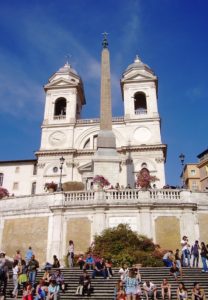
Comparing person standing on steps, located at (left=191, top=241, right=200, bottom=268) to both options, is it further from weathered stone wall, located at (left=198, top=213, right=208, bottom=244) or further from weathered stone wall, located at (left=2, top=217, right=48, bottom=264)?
weathered stone wall, located at (left=2, top=217, right=48, bottom=264)

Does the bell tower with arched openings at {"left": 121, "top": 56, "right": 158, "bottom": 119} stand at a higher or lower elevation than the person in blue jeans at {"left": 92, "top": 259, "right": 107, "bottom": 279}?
higher

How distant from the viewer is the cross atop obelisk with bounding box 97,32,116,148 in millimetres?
36219

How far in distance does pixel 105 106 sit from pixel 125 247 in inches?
793

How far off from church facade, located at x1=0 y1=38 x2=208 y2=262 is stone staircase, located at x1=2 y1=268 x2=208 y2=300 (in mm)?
6360

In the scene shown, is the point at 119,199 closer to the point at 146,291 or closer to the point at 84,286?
the point at 84,286

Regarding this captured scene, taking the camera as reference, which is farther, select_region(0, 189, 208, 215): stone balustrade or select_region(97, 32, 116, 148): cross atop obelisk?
select_region(97, 32, 116, 148): cross atop obelisk

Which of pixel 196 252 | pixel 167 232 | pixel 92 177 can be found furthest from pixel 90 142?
pixel 196 252

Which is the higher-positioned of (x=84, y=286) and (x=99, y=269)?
(x=99, y=269)

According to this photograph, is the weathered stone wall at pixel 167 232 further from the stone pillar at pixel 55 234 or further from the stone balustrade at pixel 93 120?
the stone balustrade at pixel 93 120

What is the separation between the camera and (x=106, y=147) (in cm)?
3594

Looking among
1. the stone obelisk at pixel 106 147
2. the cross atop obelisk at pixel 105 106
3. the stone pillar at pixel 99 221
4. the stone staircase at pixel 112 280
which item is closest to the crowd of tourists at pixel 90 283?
the stone staircase at pixel 112 280

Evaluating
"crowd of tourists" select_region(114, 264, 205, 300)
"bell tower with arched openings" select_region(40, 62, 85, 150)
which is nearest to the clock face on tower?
"bell tower with arched openings" select_region(40, 62, 85, 150)

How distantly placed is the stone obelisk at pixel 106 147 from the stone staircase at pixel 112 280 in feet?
51.7

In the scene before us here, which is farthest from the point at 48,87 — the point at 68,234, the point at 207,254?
the point at 207,254
